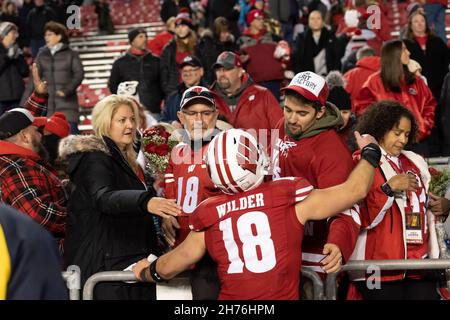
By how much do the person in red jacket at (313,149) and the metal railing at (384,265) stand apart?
0.56ft

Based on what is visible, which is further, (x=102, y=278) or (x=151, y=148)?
(x=151, y=148)

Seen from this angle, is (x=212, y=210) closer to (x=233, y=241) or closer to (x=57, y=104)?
(x=233, y=241)

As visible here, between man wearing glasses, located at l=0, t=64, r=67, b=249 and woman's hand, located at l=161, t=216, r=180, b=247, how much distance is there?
2.16 feet

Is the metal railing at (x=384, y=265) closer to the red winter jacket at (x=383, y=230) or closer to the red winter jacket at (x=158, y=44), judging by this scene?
the red winter jacket at (x=383, y=230)

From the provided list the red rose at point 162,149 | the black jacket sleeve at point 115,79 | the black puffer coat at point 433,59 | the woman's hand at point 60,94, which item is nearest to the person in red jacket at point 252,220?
the red rose at point 162,149

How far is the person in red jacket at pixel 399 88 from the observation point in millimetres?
10266

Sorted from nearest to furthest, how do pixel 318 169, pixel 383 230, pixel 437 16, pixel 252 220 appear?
pixel 252 220, pixel 318 169, pixel 383 230, pixel 437 16

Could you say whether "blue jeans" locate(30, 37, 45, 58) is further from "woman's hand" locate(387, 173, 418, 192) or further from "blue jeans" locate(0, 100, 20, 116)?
"woman's hand" locate(387, 173, 418, 192)

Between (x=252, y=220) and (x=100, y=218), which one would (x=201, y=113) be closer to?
(x=100, y=218)

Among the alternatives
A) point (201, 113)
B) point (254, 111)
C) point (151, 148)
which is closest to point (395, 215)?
point (201, 113)

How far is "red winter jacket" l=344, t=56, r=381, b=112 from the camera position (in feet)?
38.6

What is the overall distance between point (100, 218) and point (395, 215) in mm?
1839

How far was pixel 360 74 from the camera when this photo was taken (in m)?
11.8

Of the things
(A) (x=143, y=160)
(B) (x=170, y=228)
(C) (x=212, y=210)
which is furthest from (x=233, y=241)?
(A) (x=143, y=160)
